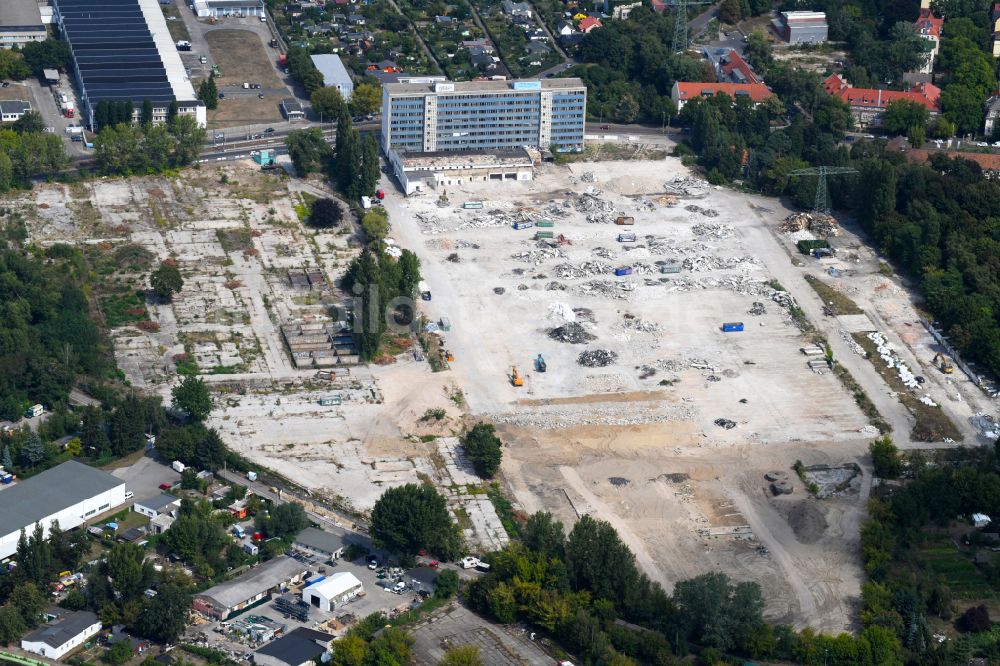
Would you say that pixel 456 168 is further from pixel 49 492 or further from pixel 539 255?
pixel 49 492

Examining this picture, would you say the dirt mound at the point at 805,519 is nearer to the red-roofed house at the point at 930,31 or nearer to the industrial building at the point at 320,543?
the industrial building at the point at 320,543

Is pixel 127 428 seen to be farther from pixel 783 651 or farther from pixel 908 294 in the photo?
pixel 908 294

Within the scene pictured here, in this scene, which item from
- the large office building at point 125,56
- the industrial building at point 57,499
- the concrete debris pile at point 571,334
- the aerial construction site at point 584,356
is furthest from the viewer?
→ the large office building at point 125,56

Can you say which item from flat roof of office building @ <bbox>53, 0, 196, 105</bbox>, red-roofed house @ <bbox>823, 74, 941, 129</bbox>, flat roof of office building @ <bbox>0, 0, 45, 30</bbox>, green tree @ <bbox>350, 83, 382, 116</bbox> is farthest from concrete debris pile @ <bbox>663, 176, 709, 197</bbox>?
flat roof of office building @ <bbox>0, 0, 45, 30</bbox>

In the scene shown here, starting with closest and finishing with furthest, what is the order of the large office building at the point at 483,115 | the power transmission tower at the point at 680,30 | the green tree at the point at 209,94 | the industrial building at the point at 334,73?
the large office building at the point at 483,115 → the green tree at the point at 209,94 → the industrial building at the point at 334,73 → the power transmission tower at the point at 680,30

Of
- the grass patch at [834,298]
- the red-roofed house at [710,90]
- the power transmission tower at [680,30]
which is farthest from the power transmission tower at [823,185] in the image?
the power transmission tower at [680,30]

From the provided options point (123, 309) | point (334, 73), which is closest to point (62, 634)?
point (123, 309)
